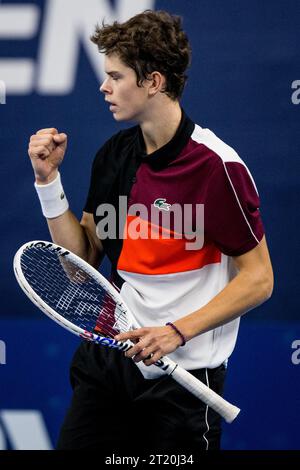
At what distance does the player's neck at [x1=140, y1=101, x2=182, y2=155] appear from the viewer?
2561mm

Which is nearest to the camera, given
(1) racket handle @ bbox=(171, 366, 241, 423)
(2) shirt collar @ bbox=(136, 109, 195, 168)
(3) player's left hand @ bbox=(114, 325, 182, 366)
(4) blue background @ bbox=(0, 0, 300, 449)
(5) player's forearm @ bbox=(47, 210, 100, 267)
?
(3) player's left hand @ bbox=(114, 325, 182, 366)

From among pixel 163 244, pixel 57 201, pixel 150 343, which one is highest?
pixel 57 201

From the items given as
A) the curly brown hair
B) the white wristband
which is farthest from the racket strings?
the curly brown hair

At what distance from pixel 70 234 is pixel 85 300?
19 centimetres

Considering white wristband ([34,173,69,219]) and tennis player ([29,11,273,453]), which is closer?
tennis player ([29,11,273,453])

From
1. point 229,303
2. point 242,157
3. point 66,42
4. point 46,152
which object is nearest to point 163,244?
point 229,303

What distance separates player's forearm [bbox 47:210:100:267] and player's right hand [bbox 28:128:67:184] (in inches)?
4.4

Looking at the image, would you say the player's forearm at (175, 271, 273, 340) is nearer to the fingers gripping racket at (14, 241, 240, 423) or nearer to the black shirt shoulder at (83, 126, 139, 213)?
the fingers gripping racket at (14, 241, 240, 423)

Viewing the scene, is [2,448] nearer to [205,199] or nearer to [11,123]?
[11,123]

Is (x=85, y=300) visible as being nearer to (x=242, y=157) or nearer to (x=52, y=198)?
(x=52, y=198)

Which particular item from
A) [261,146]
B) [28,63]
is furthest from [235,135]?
[28,63]

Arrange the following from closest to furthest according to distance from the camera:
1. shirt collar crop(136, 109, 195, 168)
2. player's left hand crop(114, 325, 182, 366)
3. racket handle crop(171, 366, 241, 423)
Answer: player's left hand crop(114, 325, 182, 366) → racket handle crop(171, 366, 241, 423) → shirt collar crop(136, 109, 195, 168)

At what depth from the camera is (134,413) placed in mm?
2541

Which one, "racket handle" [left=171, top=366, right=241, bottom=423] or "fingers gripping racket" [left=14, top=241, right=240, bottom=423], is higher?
"fingers gripping racket" [left=14, top=241, right=240, bottom=423]
